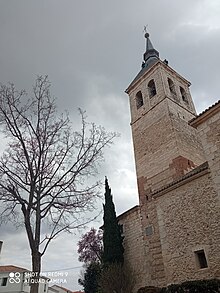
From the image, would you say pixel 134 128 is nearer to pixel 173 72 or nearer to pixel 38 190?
pixel 173 72

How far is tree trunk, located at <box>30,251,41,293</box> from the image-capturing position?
709 centimetres

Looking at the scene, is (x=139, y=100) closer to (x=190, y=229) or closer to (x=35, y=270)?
(x=190, y=229)

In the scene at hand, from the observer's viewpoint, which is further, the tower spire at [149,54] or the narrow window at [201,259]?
the tower spire at [149,54]

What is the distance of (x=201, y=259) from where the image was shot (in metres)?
9.81

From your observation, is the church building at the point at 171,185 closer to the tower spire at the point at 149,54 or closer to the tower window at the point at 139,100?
the tower window at the point at 139,100

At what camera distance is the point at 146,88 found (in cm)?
2002

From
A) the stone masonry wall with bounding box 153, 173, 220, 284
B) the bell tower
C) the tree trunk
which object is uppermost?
the bell tower

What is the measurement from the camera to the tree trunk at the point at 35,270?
7.09m

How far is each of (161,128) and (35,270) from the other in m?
11.9

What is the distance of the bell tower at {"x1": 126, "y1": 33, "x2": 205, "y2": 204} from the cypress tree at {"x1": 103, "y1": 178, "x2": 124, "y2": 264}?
215cm

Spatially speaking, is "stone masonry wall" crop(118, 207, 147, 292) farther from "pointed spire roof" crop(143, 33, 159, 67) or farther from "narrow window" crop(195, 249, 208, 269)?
"pointed spire roof" crop(143, 33, 159, 67)

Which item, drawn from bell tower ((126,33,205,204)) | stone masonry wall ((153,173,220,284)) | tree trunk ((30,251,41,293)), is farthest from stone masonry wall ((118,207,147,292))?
tree trunk ((30,251,41,293))

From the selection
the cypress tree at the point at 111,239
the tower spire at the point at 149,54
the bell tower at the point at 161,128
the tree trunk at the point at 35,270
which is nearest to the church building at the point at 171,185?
the bell tower at the point at 161,128

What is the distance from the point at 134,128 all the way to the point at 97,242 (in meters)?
10.3
